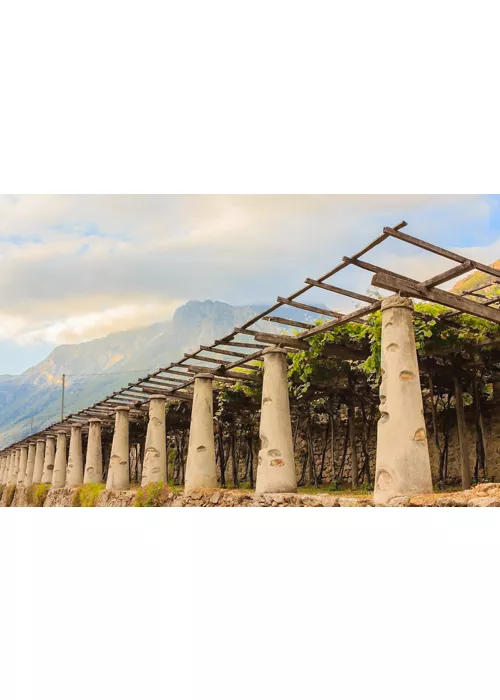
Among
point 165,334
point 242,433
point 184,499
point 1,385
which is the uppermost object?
point 165,334

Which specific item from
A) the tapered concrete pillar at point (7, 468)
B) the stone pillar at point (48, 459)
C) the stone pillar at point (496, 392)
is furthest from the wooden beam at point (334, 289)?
the tapered concrete pillar at point (7, 468)

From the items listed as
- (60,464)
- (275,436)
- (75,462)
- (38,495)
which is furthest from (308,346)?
(38,495)

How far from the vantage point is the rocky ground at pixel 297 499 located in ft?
22.5

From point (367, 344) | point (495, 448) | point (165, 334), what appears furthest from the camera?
point (165, 334)

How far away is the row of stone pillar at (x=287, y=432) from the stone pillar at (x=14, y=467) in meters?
20.3

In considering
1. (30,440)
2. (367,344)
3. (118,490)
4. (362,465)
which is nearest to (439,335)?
(367,344)

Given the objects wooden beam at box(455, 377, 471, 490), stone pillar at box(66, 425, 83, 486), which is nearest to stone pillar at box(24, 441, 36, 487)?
stone pillar at box(66, 425, 83, 486)

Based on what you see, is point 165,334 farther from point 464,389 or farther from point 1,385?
point 464,389

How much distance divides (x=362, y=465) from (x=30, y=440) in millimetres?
20973

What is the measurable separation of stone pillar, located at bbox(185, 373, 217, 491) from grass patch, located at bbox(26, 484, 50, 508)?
15.1 metres

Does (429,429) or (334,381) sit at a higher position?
(334,381)

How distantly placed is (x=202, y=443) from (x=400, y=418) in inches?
262

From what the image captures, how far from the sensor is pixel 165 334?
138750 millimetres

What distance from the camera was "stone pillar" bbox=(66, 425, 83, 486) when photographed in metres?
23.1
